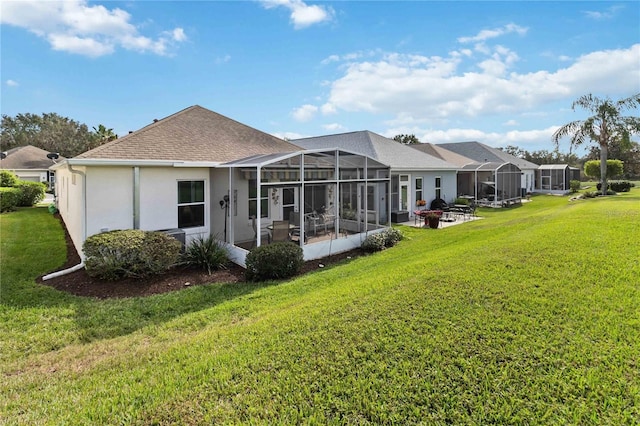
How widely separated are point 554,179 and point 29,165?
5622 cm

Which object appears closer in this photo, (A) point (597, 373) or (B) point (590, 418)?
(B) point (590, 418)

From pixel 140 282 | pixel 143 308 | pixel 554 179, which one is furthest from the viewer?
pixel 554 179

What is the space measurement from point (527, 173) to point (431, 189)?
20.5 metres

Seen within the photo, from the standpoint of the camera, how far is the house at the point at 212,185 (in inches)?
394

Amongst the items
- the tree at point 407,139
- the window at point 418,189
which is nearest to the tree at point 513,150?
the tree at point 407,139

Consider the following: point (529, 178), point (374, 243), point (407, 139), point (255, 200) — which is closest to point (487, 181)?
point (529, 178)

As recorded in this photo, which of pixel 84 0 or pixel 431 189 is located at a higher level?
pixel 84 0

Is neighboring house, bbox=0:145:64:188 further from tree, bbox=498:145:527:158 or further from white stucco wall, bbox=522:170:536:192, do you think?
tree, bbox=498:145:527:158

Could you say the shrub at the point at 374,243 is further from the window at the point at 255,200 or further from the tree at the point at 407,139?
the tree at the point at 407,139

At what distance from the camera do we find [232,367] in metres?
4.04

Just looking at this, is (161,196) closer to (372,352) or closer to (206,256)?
(206,256)

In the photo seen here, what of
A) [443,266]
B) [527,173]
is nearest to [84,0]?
[443,266]

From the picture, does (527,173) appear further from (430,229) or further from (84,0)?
(84,0)

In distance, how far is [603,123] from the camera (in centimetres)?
2250
